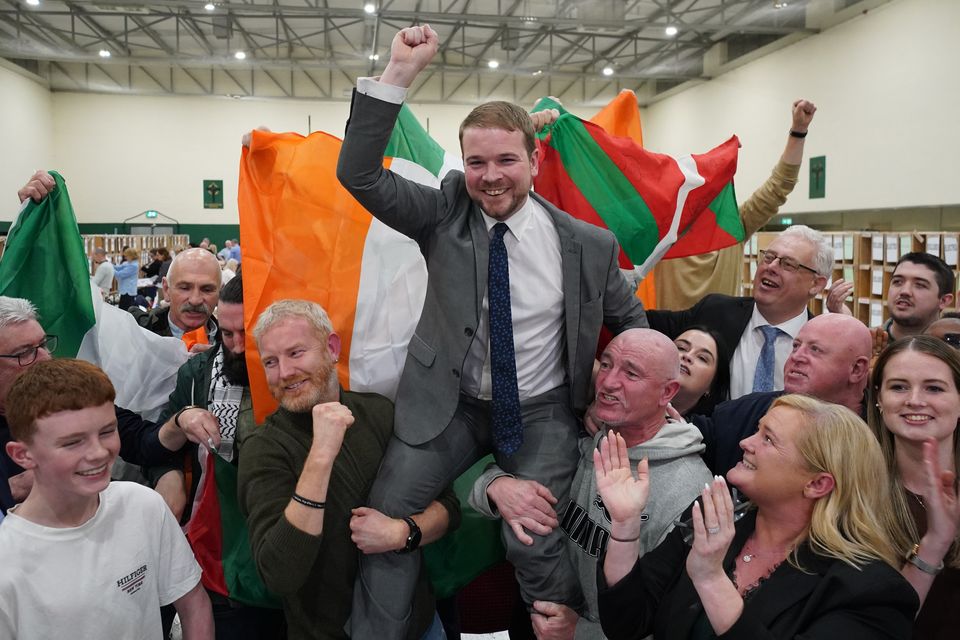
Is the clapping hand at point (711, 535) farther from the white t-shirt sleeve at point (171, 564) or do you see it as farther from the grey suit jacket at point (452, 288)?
the white t-shirt sleeve at point (171, 564)

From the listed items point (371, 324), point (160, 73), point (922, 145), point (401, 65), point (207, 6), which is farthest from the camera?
point (160, 73)

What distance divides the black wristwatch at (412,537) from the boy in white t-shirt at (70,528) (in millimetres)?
663

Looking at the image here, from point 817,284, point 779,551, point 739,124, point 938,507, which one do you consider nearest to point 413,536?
point 779,551

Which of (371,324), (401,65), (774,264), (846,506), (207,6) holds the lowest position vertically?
(846,506)

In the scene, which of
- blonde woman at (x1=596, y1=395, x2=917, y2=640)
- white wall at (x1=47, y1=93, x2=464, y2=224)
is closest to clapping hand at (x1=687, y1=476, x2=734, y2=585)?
blonde woman at (x1=596, y1=395, x2=917, y2=640)

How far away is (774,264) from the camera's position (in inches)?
122

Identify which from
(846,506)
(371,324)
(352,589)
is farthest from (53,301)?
(846,506)

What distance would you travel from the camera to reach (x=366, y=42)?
16.9 m

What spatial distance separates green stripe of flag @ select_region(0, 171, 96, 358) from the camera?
274 cm

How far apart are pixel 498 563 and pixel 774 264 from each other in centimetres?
165

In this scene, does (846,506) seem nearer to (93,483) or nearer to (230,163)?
(93,483)

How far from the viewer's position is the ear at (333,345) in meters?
2.20

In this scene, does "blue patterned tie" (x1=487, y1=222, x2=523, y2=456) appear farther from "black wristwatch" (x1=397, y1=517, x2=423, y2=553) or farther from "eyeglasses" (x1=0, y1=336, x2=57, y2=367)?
"eyeglasses" (x1=0, y1=336, x2=57, y2=367)

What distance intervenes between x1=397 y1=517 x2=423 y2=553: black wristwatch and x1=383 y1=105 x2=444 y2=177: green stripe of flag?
4.13 ft
